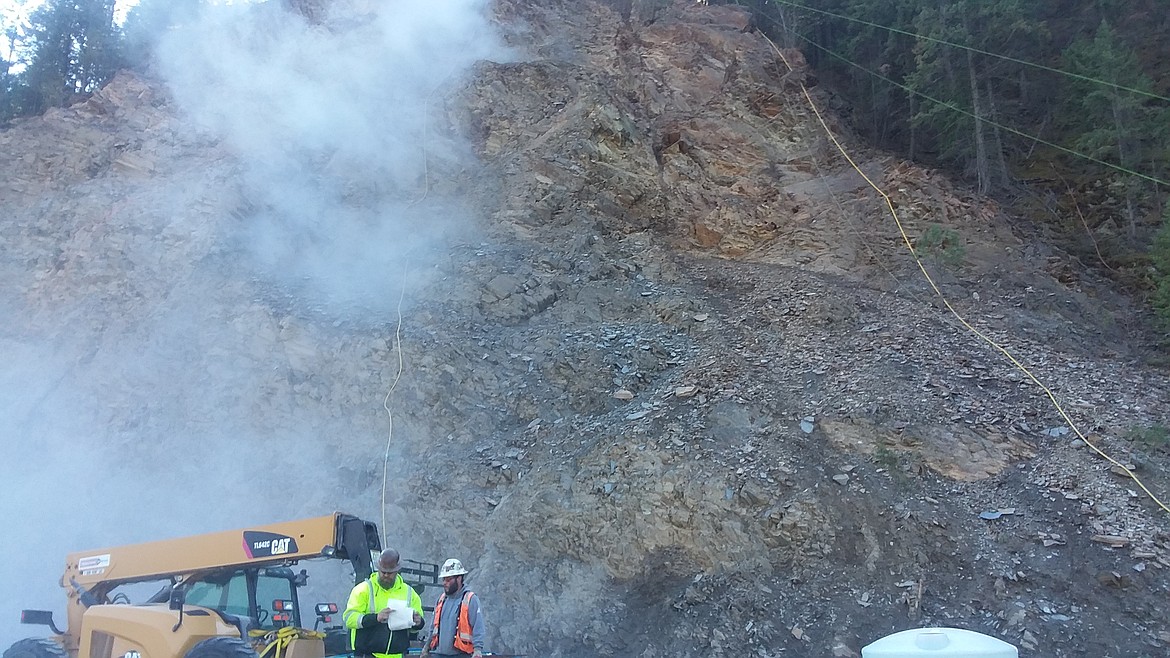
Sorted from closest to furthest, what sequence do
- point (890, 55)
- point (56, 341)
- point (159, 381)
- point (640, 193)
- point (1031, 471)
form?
1. point (1031, 471)
2. point (159, 381)
3. point (56, 341)
4. point (640, 193)
5. point (890, 55)

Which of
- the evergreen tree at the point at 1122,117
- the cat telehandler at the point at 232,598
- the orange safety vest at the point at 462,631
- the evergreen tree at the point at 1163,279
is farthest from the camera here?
the evergreen tree at the point at 1122,117

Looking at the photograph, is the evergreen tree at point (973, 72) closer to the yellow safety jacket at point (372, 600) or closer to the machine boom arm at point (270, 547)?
the machine boom arm at point (270, 547)

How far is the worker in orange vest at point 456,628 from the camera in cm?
549

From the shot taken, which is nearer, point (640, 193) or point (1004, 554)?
point (1004, 554)

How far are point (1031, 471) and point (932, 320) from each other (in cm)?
322

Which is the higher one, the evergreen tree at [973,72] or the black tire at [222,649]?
the evergreen tree at [973,72]

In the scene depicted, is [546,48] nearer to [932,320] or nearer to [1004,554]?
[932,320]

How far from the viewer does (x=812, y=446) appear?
29.6ft

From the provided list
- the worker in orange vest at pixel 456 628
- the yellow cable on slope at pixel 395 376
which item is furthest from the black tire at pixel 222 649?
the yellow cable on slope at pixel 395 376

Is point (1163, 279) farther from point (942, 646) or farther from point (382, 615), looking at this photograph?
point (382, 615)

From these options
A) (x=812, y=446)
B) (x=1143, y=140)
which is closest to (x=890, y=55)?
(x=1143, y=140)

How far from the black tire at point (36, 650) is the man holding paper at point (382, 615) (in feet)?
9.98

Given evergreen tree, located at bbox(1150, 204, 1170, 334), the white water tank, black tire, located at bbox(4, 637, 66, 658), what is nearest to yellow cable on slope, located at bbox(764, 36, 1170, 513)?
evergreen tree, located at bbox(1150, 204, 1170, 334)

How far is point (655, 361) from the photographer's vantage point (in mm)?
10953
